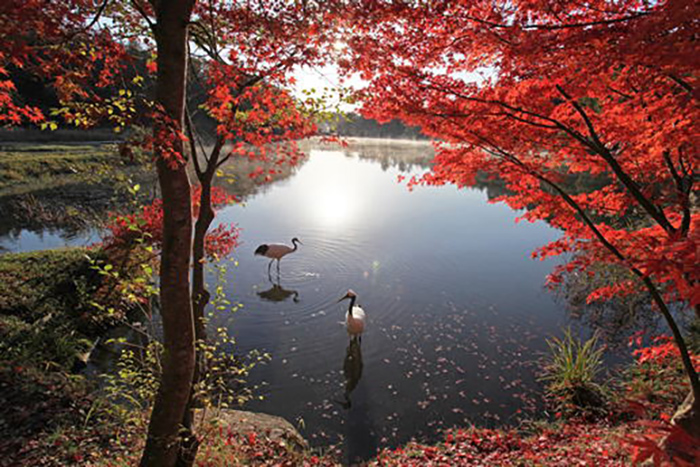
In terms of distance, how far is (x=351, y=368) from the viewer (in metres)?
6.75

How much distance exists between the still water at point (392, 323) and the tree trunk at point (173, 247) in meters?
2.75

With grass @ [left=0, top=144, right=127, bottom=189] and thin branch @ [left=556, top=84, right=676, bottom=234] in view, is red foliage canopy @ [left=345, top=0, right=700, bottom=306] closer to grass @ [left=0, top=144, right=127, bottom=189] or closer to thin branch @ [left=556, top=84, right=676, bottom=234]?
thin branch @ [left=556, top=84, right=676, bottom=234]

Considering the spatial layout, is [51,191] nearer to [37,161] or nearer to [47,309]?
[37,161]

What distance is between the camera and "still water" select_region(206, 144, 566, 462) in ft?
18.9

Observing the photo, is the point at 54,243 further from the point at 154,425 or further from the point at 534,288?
the point at 534,288

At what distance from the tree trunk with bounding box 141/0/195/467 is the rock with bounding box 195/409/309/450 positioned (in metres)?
1.51

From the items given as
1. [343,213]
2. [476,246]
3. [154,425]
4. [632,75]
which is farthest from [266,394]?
[343,213]

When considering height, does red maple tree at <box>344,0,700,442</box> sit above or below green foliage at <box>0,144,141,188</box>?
above

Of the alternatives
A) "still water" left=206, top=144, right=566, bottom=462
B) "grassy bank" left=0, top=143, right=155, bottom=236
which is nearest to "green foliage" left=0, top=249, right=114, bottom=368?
"still water" left=206, top=144, right=566, bottom=462

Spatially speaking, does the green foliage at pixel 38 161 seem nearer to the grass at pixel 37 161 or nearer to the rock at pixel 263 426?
the grass at pixel 37 161

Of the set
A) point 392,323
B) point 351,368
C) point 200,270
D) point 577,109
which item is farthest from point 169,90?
point 392,323

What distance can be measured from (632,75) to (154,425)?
218 inches

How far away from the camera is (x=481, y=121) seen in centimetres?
410

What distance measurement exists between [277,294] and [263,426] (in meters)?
4.85
